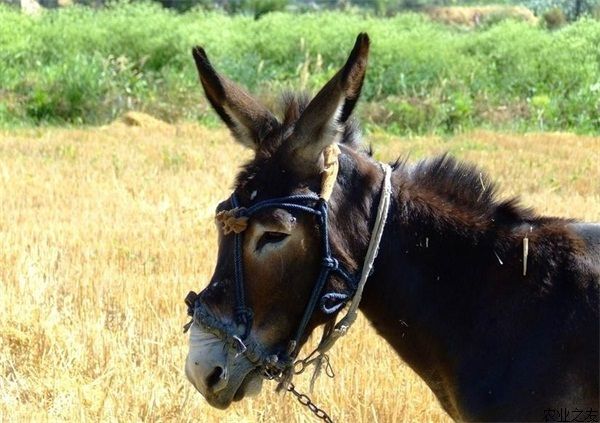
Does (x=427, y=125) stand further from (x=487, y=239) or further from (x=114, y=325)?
(x=487, y=239)

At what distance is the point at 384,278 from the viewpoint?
3438mm

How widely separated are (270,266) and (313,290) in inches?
7.1

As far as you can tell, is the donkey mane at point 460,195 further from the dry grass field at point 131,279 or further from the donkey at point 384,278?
the dry grass field at point 131,279

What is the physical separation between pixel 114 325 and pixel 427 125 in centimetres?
1544

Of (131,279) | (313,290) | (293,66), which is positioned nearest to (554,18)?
(293,66)

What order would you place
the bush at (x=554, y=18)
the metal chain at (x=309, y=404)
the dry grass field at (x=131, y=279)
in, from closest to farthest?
the metal chain at (x=309, y=404), the dry grass field at (x=131, y=279), the bush at (x=554, y=18)

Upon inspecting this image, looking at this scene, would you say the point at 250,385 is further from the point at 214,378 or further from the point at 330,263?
the point at 330,263

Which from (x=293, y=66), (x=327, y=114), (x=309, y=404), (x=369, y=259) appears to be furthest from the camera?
(x=293, y=66)

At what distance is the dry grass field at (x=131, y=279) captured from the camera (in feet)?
16.2

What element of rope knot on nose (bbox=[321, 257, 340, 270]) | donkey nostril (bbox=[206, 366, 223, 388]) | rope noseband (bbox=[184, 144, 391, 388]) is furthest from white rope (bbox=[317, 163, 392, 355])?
donkey nostril (bbox=[206, 366, 223, 388])

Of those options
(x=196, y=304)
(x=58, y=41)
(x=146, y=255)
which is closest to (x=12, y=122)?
(x=58, y=41)

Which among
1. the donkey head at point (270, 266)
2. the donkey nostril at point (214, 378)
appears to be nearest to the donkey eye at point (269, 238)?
the donkey head at point (270, 266)

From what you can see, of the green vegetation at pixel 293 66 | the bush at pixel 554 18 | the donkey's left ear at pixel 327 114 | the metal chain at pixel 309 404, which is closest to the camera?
the donkey's left ear at pixel 327 114

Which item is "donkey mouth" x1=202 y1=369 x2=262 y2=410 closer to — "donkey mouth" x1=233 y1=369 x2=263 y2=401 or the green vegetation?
"donkey mouth" x1=233 y1=369 x2=263 y2=401
